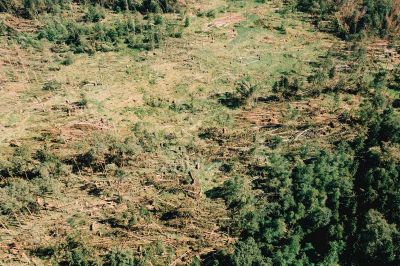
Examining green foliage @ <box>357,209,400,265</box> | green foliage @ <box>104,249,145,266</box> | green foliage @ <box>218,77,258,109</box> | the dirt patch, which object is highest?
the dirt patch

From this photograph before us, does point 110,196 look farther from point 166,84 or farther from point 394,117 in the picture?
point 394,117

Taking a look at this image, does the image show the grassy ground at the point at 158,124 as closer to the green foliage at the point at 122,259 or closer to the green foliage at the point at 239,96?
the green foliage at the point at 239,96

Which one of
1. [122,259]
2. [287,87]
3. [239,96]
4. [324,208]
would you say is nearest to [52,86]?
[239,96]

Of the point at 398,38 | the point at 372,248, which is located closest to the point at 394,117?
the point at 372,248

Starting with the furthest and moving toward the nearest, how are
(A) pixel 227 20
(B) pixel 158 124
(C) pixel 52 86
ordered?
(A) pixel 227 20 < (C) pixel 52 86 < (B) pixel 158 124

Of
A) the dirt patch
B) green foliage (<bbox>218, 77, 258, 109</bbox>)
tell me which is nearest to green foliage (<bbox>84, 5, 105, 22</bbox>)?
the dirt patch

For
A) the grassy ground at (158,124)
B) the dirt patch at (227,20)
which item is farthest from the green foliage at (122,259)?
the dirt patch at (227,20)

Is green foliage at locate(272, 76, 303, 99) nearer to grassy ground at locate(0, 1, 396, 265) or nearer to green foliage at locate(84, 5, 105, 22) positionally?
grassy ground at locate(0, 1, 396, 265)

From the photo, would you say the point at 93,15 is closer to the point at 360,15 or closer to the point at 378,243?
the point at 360,15
